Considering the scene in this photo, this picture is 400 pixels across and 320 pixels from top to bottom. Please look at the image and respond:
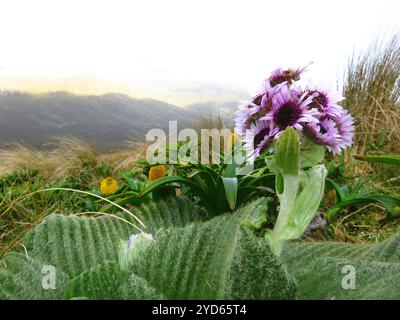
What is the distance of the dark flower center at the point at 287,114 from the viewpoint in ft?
3.66

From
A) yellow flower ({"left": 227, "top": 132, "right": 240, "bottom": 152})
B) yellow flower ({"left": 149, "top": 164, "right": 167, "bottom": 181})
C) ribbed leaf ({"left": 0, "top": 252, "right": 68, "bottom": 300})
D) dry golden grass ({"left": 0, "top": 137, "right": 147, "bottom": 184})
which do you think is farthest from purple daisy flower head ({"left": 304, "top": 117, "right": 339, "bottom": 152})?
dry golden grass ({"left": 0, "top": 137, "right": 147, "bottom": 184})

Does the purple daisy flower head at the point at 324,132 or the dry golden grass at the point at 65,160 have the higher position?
the purple daisy flower head at the point at 324,132

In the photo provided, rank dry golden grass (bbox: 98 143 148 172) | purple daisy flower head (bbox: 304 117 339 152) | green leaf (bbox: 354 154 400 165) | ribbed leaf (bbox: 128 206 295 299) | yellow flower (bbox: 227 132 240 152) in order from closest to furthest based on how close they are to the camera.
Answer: ribbed leaf (bbox: 128 206 295 299), purple daisy flower head (bbox: 304 117 339 152), green leaf (bbox: 354 154 400 165), yellow flower (bbox: 227 132 240 152), dry golden grass (bbox: 98 143 148 172)

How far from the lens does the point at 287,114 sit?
1.13 meters

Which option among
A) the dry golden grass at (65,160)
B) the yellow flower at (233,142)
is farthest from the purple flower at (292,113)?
the dry golden grass at (65,160)

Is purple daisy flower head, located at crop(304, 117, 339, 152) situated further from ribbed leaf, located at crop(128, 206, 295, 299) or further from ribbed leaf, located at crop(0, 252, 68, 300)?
ribbed leaf, located at crop(0, 252, 68, 300)

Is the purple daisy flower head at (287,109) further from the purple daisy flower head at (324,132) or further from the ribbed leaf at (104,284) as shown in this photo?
the ribbed leaf at (104,284)

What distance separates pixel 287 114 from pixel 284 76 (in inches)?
4.4

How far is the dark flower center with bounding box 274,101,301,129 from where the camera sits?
1116mm

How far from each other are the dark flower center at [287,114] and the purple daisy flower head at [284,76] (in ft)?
0.26

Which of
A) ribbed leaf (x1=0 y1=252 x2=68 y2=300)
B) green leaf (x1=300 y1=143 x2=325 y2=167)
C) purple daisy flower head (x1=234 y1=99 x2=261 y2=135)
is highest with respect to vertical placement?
purple daisy flower head (x1=234 y1=99 x2=261 y2=135)
